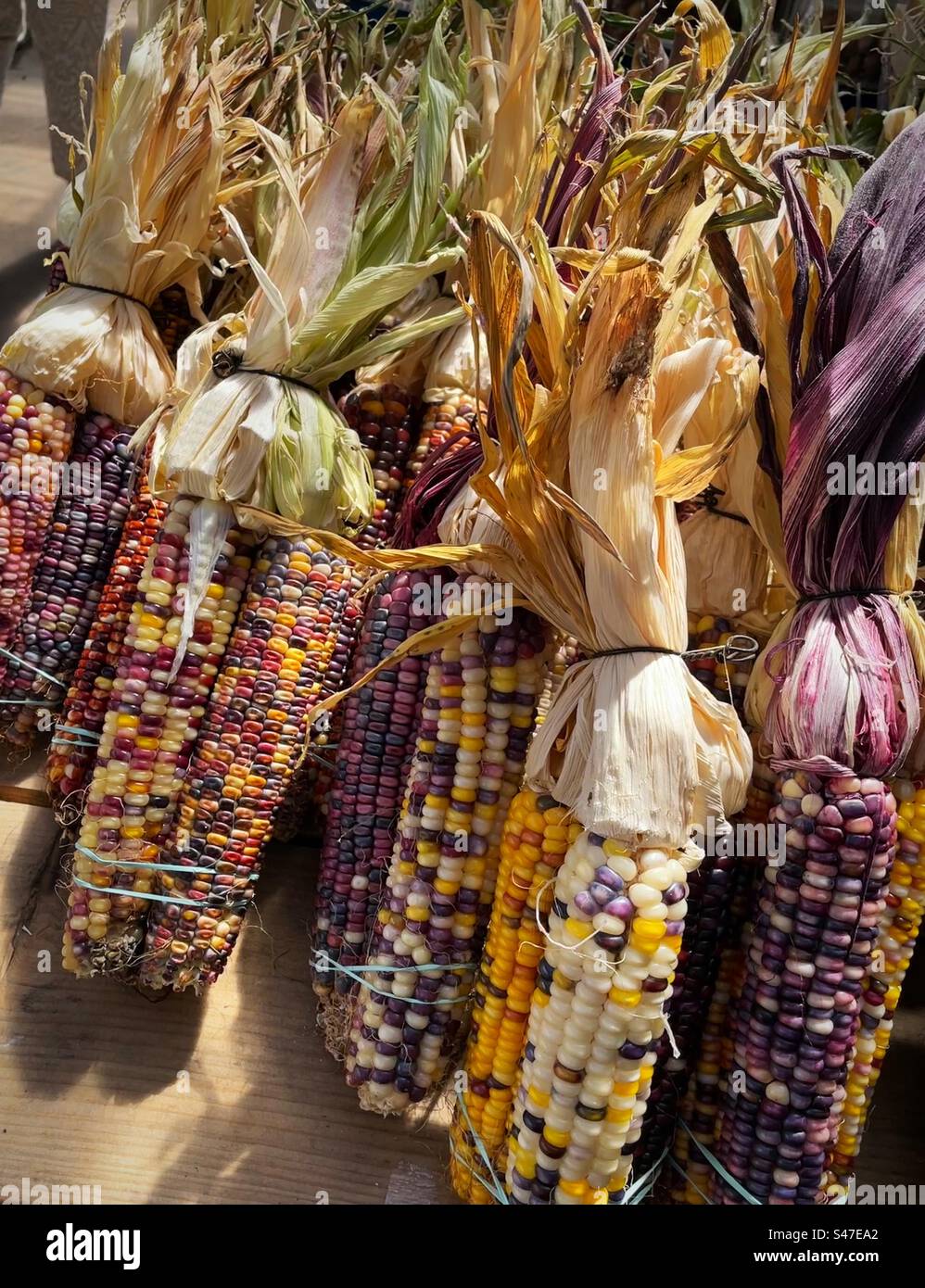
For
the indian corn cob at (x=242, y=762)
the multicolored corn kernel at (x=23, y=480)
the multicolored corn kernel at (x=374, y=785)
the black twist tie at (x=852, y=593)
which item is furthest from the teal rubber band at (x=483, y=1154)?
the multicolored corn kernel at (x=23, y=480)

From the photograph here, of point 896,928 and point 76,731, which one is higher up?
point 896,928

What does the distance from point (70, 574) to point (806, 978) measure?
1808 mm

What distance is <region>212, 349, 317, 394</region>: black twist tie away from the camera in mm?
2209

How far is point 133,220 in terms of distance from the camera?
2.39 m

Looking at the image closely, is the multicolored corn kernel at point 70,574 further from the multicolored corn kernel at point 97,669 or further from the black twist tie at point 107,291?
the black twist tie at point 107,291

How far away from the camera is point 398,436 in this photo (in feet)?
8.10

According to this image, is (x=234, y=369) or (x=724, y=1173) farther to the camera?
(x=234, y=369)

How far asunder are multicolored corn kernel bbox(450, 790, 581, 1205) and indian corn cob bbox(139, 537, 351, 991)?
544mm

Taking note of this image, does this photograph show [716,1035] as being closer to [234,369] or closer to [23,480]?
[234,369]

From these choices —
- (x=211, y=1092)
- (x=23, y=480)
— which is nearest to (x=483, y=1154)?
(x=211, y=1092)

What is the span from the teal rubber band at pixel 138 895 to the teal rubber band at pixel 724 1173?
984 millimetres

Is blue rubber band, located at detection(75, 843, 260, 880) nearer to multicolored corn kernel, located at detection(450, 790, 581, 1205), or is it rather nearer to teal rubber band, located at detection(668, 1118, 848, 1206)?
multicolored corn kernel, located at detection(450, 790, 581, 1205)

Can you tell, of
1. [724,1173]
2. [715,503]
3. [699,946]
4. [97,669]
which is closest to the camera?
[724,1173]

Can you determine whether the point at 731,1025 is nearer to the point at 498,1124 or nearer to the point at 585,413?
the point at 498,1124
